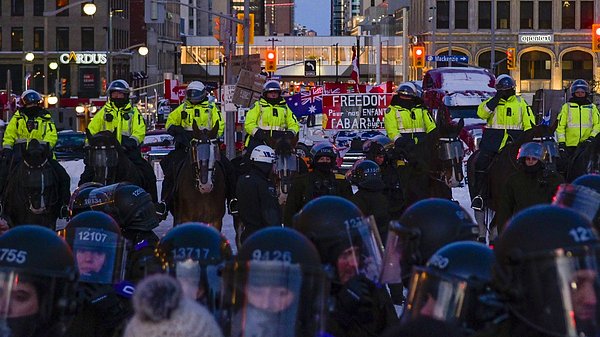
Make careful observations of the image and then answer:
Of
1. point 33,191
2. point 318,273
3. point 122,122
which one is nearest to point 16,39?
point 122,122

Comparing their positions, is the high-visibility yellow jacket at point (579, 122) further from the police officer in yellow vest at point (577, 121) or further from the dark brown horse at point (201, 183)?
the dark brown horse at point (201, 183)

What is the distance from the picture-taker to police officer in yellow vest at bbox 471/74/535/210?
718 inches

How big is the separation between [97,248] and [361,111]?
18737 millimetres

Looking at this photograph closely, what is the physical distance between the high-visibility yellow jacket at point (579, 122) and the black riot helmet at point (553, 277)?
44.9 feet

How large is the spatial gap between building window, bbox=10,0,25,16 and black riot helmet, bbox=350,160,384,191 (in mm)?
88757

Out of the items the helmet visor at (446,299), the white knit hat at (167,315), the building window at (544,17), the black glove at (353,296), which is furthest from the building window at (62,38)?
the white knit hat at (167,315)

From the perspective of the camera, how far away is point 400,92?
19406mm

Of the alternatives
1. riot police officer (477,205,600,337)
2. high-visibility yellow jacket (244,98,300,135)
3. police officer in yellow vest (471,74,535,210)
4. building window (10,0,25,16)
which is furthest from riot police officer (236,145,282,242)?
building window (10,0,25,16)

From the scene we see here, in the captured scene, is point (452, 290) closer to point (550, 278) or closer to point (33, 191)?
point (550, 278)

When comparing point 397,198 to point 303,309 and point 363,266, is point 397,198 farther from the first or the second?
point 303,309

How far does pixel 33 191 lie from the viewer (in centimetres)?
1633

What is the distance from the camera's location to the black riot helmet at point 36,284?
21.8ft

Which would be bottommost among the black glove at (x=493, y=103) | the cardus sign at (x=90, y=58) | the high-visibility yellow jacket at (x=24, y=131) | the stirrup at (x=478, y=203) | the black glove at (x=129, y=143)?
the stirrup at (x=478, y=203)

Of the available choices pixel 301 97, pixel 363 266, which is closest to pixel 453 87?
pixel 301 97
